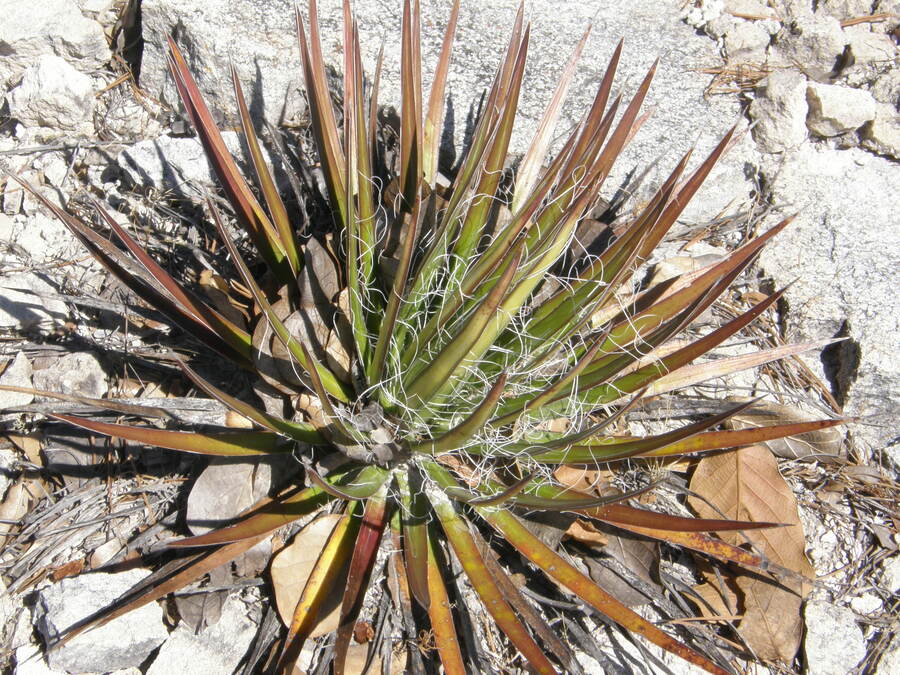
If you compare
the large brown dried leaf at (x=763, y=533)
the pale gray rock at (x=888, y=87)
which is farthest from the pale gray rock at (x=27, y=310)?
the pale gray rock at (x=888, y=87)

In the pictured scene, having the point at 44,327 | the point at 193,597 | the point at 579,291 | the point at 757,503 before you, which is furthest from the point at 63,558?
the point at 757,503

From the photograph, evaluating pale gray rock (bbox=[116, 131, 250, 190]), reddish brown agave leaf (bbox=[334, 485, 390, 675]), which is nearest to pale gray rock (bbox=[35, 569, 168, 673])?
reddish brown agave leaf (bbox=[334, 485, 390, 675])

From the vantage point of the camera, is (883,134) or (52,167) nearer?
(52,167)

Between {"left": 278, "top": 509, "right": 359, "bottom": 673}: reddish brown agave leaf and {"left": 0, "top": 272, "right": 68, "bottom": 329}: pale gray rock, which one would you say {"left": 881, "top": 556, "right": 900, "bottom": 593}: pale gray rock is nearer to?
{"left": 278, "top": 509, "right": 359, "bottom": 673}: reddish brown agave leaf

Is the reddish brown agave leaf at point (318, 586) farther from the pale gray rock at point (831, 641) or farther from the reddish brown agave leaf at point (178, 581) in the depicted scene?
the pale gray rock at point (831, 641)

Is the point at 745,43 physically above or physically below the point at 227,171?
above

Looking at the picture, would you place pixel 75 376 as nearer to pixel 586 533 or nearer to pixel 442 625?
pixel 442 625

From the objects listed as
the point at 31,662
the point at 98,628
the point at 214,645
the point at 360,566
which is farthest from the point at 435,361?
the point at 31,662
